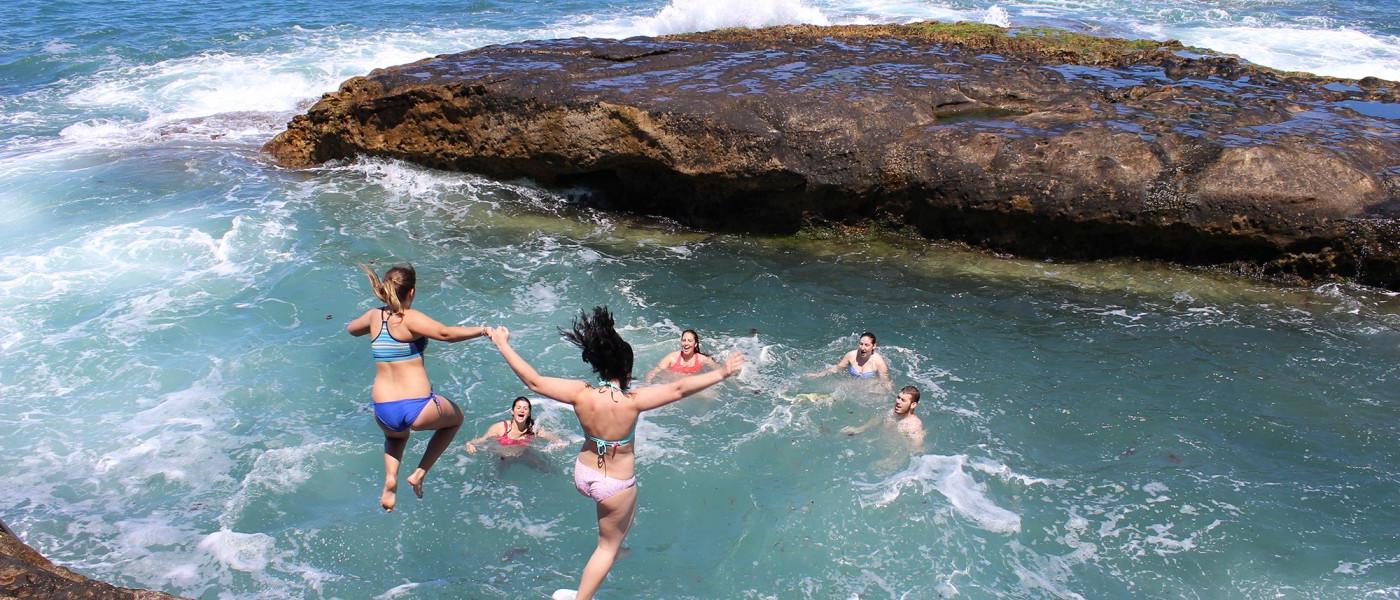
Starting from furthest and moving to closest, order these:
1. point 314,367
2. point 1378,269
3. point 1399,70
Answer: point 1399,70
point 1378,269
point 314,367

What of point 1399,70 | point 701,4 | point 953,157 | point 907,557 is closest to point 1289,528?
point 907,557

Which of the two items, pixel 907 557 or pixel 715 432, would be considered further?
pixel 715 432

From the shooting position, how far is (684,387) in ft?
15.0

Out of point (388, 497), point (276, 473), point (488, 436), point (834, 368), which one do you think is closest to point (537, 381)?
point (388, 497)

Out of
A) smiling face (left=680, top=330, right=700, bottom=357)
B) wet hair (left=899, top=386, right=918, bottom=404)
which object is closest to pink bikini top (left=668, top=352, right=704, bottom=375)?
smiling face (left=680, top=330, right=700, bottom=357)

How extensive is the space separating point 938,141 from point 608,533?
7.00 meters

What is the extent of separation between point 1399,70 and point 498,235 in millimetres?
17421

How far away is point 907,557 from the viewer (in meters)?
6.36

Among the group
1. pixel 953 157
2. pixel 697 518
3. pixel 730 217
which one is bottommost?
pixel 697 518

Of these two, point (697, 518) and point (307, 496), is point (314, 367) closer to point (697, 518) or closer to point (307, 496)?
point (307, 496)

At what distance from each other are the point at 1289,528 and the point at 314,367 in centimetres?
A: 760

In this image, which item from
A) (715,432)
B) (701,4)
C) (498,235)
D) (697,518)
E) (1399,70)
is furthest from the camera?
(701,4)

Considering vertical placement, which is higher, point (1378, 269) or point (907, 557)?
point (1378, 269)

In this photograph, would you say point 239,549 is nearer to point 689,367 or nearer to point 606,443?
point 606,443
